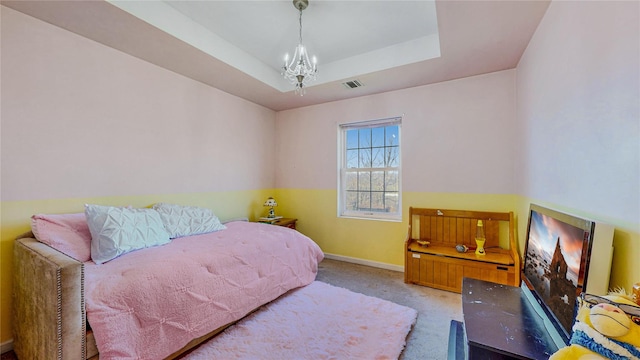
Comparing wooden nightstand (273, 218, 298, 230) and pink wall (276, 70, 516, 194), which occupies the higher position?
pink wall (276, 70, 516, 194)

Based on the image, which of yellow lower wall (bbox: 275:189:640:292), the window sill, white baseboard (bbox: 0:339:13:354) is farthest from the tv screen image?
white baseboard (bbox: 0:339:13:354)

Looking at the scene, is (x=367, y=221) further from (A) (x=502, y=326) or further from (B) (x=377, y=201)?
(A) (x=502, y=326)

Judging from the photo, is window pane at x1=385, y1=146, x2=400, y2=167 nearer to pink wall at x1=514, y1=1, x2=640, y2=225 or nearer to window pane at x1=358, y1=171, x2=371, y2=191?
window pane at x1=358, y1=171, x2=371, y2=191

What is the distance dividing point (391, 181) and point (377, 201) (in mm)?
355

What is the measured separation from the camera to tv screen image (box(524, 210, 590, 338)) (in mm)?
1021

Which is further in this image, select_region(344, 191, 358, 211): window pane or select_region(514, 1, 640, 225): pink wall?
select_region(344, 191, 358, 211): window pane

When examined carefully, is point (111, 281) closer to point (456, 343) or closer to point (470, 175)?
point (456, 343)

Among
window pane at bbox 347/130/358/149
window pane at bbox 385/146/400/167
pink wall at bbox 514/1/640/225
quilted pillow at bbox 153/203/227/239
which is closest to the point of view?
pink wall at bbox 514/1/640/225

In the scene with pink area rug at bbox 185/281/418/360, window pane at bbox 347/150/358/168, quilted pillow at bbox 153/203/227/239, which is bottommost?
pink area rug at bbox 185/281/418/360

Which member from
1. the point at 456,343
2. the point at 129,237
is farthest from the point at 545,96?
the point at 129,237

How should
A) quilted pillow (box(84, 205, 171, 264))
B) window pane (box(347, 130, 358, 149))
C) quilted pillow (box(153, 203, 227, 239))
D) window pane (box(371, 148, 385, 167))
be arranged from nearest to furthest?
quilted pillow (box(84, 205, 171, 264)) → quilted pillow (box(153, 203, 227, 239)) → window pane (box(371, 148, 385, 167)) → window pane (box(347, 130, 358, 149))

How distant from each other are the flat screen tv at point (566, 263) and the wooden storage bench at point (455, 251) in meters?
1.06

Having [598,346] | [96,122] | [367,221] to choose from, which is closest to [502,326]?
[598,346]

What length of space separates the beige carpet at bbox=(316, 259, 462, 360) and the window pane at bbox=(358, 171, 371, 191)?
3.65 feet
